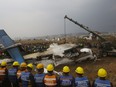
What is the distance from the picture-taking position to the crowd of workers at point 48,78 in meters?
9.25

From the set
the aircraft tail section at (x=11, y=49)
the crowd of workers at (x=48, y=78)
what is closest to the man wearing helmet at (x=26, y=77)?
the crowd of workers at (x=48, y=78)

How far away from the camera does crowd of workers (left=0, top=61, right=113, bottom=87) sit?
925 cm

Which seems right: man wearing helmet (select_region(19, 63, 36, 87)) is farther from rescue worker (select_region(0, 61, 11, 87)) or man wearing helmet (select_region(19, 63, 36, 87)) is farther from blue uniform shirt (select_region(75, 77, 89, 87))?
blue uniform shirt (select_region(75, 77, 89, 87))

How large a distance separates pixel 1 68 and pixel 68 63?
1397 centimetres

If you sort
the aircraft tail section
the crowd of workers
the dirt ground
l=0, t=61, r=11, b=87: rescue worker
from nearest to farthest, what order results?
the crowd of workers → l=0, t=61, r=11, b=87: rescue worker → the dirt ground → the aircraft tail section

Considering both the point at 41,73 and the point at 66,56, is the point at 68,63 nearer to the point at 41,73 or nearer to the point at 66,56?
the point at 66,56

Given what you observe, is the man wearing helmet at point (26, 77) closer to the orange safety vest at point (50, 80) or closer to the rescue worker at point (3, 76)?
the orange safety vest at point (50, 80)

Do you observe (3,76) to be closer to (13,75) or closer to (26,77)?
(13,75)

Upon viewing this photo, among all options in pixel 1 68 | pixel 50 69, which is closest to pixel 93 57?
pixel 1 68

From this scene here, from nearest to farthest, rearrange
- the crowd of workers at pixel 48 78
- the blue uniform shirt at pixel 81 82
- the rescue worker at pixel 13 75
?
the crowd of workers at pixel 48 78 < the blue uniform shirt at pixel 81 82 < the rescue worker at pixel 13 75

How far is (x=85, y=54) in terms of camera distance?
2805cm

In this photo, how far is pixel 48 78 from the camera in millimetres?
10117

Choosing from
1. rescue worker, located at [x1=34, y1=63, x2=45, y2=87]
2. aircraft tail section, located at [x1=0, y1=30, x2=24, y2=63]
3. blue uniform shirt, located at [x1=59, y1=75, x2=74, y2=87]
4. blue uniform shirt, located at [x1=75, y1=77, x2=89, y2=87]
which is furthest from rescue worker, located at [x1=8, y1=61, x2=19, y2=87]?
aircraft tail section, located at [x1=0, y1=30, x2=24, y2=63]

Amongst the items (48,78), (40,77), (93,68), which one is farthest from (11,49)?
(48,78)
